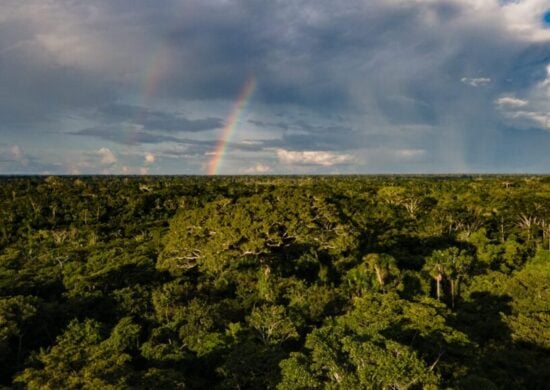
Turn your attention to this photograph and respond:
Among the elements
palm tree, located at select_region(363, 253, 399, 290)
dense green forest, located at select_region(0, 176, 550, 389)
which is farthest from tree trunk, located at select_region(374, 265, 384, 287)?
dense green forest, located at select_region(0, 176, 550, 389)

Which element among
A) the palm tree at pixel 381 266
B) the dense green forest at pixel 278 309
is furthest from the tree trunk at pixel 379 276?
the dense green forest at pixel 278 309

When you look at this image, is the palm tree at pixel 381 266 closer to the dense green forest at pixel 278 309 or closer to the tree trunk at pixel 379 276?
the tree trunk at pixel 379 276

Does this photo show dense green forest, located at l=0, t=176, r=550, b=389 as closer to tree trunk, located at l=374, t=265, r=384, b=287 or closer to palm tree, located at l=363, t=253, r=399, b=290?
tree trunk, located at l=374, t=265, r=384, b=287

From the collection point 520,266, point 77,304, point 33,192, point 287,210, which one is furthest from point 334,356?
point 33,192

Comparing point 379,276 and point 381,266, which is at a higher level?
point 381,266

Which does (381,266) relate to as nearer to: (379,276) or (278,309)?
(379,276)

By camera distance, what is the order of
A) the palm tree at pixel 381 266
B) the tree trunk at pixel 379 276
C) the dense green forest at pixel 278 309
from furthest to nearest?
the palm tree at pixel 381 266 < the tree trunk at pixel 379 276 < the dense green forest at pixel 278 309

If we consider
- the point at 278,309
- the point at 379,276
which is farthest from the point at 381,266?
the point at 278,309

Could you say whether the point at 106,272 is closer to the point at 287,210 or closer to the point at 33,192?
A: the point at 287,210

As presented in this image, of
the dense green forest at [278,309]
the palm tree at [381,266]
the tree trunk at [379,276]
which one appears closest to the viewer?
the dense green forest at [278,309]
